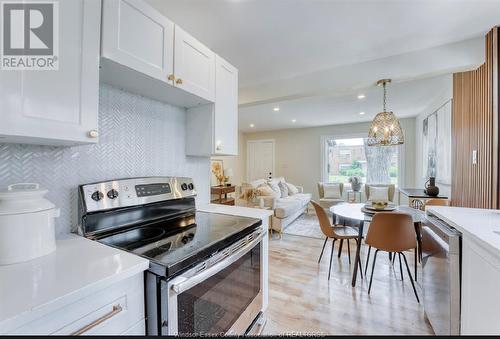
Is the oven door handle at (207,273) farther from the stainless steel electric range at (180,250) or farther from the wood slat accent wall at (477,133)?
the wood slat accent wall at (477,133)

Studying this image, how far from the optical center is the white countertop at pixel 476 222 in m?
0.95

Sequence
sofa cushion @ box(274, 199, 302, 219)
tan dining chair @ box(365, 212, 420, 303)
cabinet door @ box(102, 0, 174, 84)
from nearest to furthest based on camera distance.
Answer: cabinet door @ box(102, 0, 174, 84), tan dining chair @ box(365, 212, 420, 303), sofa cushion @ box(274, 199, 302, 219)

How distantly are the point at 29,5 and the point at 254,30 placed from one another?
147cm

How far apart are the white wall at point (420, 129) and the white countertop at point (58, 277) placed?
4113 millimetres

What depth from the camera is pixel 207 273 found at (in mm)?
972

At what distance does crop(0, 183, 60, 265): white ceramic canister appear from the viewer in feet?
2.55

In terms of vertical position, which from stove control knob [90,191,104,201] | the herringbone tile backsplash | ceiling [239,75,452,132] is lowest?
stove control knob [90,191,104,201]

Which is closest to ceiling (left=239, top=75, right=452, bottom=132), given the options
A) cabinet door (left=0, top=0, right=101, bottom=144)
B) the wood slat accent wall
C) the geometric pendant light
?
the geometric pendant light

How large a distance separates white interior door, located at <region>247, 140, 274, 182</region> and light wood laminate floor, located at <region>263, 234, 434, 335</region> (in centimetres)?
459

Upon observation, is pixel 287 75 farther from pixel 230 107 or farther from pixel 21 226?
pixel 21 226

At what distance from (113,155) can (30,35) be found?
69 centimetres

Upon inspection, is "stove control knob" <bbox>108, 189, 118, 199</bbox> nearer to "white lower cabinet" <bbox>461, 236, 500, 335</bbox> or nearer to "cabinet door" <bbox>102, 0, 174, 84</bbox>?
"cabinet door" <bbox>102, 0, 174, 84</bbox>

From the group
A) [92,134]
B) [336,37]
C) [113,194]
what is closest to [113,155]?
[113,194]

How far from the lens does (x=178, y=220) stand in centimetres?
154
